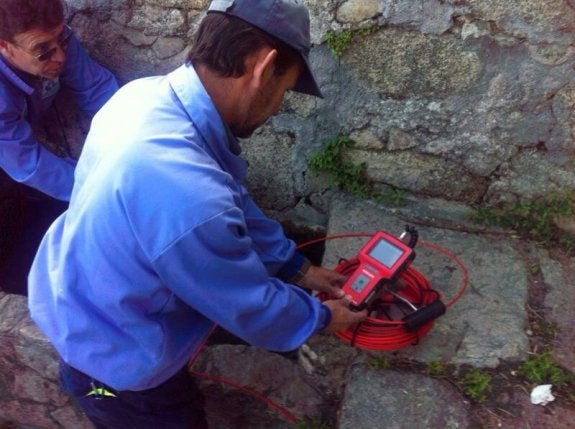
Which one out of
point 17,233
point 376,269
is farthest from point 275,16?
point 17,233

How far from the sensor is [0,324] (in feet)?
8.09

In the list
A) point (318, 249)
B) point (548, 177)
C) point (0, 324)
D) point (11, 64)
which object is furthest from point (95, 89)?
point (548, 177)

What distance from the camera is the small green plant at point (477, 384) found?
2.01m

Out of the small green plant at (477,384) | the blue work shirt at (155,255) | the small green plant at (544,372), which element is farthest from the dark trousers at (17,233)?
the small green plant at (544,372)

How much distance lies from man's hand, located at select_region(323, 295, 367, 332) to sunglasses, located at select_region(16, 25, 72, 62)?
1561mm

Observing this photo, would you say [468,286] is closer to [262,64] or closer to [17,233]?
[262,64]

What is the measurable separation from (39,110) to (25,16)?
23.2 inches

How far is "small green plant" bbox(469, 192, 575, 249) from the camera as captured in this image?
99.2 inches

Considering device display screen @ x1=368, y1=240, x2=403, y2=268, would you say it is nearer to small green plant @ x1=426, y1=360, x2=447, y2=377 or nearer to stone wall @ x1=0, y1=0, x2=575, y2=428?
small green plant @ x1=426, y1=360, x2=447, y2=377

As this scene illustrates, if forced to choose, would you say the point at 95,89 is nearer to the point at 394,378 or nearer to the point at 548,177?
the point at 394,378

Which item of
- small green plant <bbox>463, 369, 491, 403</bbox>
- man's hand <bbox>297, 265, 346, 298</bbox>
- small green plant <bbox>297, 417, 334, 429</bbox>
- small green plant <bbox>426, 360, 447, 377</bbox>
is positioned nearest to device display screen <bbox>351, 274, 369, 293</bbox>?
man's hand <bbox>297, 265, 346, 298</bbox>

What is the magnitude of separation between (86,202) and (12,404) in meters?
1.75

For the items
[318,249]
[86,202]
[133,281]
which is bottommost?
[318,249]

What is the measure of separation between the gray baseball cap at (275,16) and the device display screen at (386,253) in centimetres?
79
